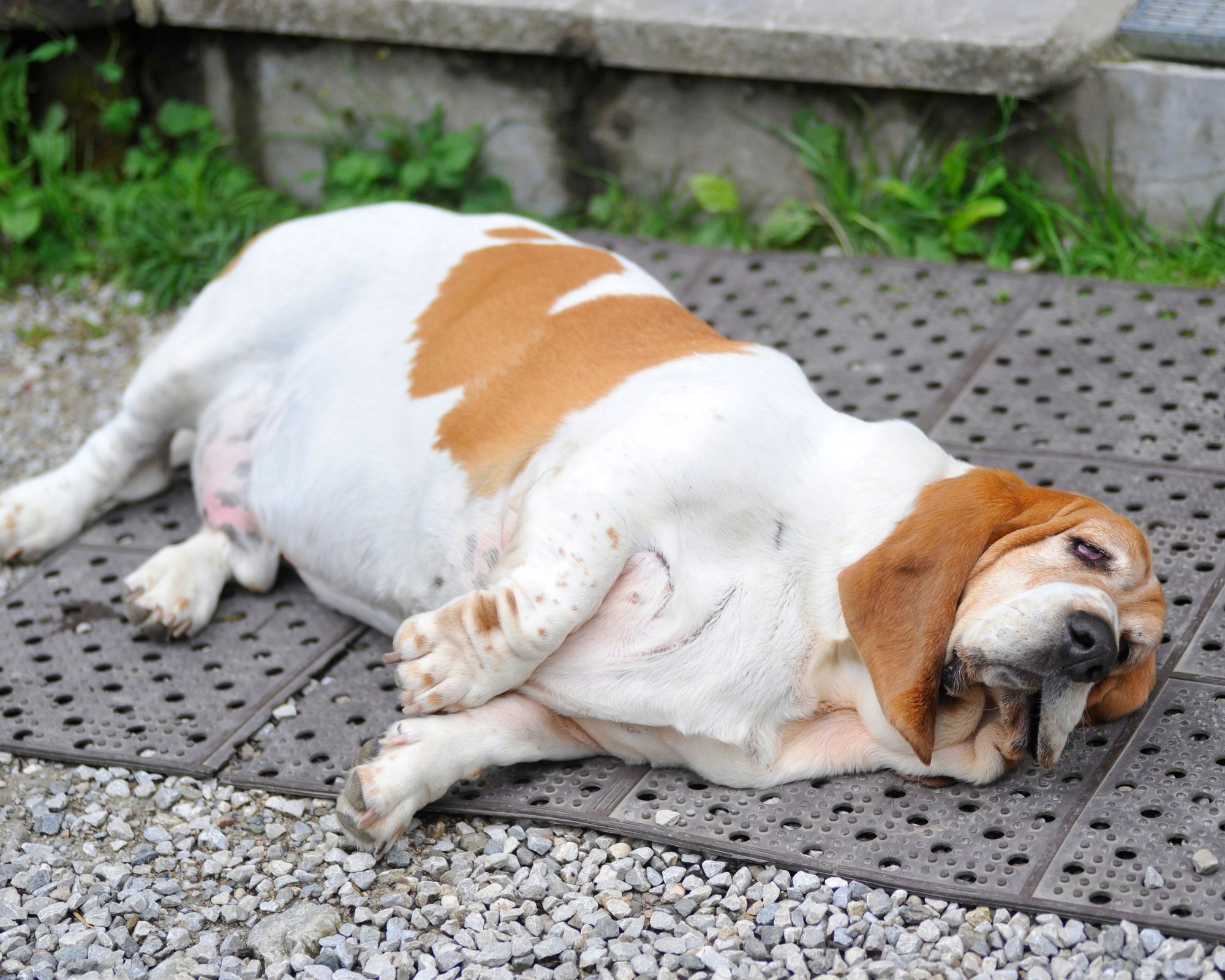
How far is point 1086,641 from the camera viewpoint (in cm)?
238

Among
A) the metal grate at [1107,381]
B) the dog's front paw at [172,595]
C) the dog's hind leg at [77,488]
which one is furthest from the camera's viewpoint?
the dog's hind leg at [77,488]

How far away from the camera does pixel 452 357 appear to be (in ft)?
10.7

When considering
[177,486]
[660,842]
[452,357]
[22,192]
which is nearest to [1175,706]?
[660,842]

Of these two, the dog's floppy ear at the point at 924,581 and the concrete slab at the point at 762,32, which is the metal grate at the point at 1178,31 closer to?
the concrete slab at the point at 762,32

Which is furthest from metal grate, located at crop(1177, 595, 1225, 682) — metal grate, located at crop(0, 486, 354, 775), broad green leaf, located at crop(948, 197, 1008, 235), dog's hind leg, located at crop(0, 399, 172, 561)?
dog's hind leg, located at crop(0, 399, 172, 561)

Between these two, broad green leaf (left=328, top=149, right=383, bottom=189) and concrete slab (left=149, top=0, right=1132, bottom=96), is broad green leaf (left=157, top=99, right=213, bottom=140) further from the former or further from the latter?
broad green leaf (left=328, top=149, right=383, bottom=189)

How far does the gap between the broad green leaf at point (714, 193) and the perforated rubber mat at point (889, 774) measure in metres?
0.24

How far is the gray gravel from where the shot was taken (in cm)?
240

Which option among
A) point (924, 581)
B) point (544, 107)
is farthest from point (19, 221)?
point (924, 581)

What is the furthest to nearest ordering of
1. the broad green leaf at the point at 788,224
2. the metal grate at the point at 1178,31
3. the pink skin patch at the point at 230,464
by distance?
the broad green leaf at the point at 788,224 < the metal grate at the point at 1178,31 < the pink skin patch at the point at 230,464

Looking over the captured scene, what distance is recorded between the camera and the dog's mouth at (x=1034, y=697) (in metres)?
2.45

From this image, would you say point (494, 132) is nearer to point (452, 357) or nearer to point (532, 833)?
point (452, 357)

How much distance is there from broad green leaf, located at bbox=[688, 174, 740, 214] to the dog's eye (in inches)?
107

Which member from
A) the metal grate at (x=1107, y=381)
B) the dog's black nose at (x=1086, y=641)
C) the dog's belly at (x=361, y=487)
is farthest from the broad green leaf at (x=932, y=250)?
the dog's black nose at (x=1086, y=641)
